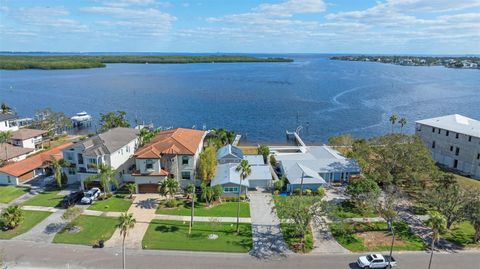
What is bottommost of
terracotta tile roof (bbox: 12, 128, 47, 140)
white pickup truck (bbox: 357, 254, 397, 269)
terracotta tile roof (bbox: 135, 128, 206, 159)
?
white pickup truck (bbox: 357, 254, 397, 269)

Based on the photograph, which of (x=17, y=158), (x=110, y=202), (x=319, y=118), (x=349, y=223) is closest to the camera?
(x=349, y=223)

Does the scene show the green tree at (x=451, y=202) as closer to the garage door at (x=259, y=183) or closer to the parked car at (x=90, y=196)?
the garage door at (x=259, y=183)

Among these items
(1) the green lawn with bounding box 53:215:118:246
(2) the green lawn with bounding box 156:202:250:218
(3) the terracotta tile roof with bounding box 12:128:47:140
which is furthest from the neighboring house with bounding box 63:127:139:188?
(3) the terracotta tile roof with bounding box 12:128:47:140

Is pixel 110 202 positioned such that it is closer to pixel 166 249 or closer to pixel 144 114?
pixel 166 249

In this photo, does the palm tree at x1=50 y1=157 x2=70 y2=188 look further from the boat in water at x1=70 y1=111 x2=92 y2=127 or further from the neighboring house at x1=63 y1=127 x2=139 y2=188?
the boat in water at x1=70 y1=111 x2=92 y2=127

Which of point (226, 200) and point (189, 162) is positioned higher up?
point (189, 162)

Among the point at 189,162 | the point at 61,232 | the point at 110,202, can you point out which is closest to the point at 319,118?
the point at 189,162
